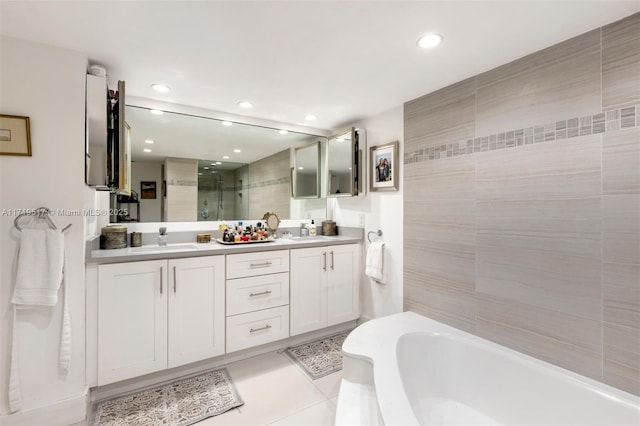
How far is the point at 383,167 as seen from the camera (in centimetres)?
270

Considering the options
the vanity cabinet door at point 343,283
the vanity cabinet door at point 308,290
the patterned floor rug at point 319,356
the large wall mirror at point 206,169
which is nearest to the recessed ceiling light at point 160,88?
the large wall mirror at point 206,169

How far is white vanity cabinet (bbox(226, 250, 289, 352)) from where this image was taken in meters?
2.25

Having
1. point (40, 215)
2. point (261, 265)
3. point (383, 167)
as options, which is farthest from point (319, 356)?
point (40, 215)

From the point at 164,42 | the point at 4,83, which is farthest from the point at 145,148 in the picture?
the point at 164,42

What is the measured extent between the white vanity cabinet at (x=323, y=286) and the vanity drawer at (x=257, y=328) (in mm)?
99

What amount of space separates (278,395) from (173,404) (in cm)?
67

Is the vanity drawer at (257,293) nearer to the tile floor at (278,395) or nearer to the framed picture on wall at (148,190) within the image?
the tile floor at (278,395)

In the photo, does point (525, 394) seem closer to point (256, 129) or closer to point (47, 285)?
point (47, 285)

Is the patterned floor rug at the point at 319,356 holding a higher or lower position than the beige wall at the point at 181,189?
lower

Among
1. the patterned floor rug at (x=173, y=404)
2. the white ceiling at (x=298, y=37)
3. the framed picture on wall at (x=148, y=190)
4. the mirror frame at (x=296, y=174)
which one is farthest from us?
the mirror frame at (x=296, y=174)

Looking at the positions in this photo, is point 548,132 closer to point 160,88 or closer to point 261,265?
point 261,265

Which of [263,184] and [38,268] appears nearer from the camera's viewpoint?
[38,268]

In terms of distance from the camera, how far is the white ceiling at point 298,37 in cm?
130

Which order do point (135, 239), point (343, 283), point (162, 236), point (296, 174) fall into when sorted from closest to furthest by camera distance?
point (135, 239) → point (162, 236) → point (343, 283) → point (296, 174)
